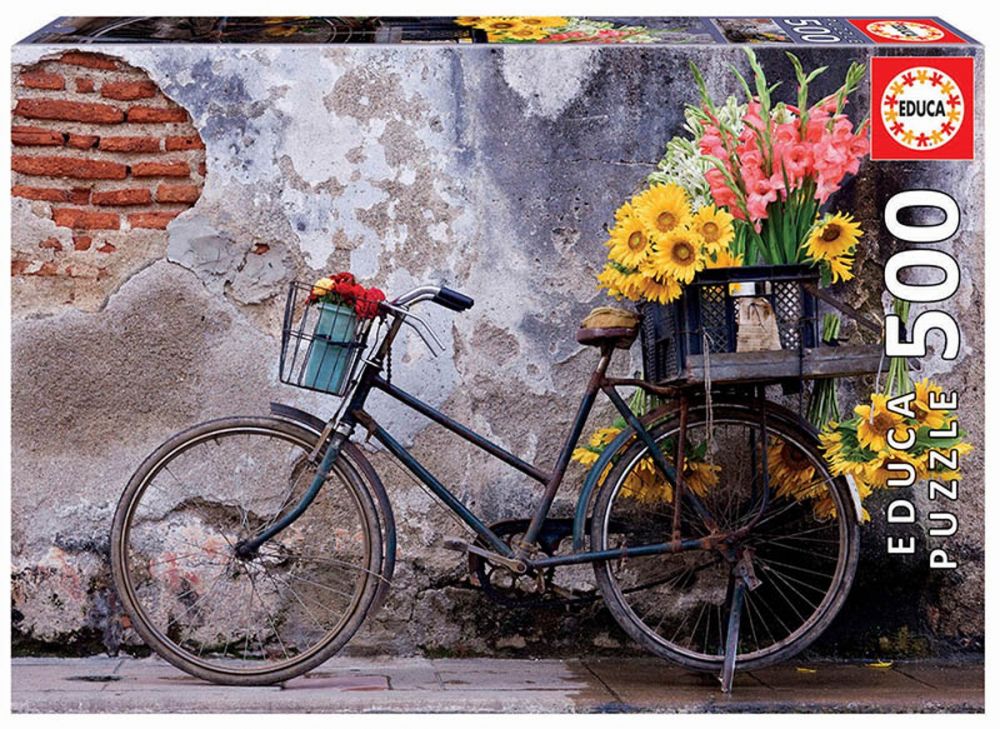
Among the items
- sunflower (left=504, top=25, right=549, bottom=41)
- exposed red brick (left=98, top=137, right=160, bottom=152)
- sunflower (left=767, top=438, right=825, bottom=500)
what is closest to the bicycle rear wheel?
sunflower (left=767, top=438, right=825, bottom=500)

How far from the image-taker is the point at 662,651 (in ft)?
15.6

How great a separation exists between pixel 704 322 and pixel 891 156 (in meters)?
0.92

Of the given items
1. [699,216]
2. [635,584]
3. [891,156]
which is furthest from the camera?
[635,584]

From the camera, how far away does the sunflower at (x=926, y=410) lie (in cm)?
480

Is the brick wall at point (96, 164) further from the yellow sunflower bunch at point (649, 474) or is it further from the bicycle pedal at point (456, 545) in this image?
the yellow sunflower bunch at point (649, 474)

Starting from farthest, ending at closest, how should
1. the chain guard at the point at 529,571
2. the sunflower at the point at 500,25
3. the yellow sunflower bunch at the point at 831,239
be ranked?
the sunflower at the point at 500,25
the chain guard at the point at 529,571
the yellow sunflower bunch at the point at 831,239

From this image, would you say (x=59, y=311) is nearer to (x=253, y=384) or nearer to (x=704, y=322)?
(x=253, y=384)

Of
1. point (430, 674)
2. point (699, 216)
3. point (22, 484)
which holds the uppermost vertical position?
point (699, 216)

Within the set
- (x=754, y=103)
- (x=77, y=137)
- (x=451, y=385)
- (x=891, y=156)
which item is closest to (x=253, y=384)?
(x=451, y=385)

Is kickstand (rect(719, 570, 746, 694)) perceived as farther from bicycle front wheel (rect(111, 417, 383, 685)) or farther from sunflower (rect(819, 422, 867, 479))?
bicycle front wheel (rect(111, 417, 383, 685))

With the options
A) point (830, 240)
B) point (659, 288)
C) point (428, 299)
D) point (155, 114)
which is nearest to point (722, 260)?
point (659, 288)

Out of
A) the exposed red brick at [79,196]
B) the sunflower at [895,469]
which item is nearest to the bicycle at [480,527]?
the sunflower at [895,469]

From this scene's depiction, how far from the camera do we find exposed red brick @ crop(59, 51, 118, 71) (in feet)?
16.8

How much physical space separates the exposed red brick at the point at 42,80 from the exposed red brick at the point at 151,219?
505 millimetres
